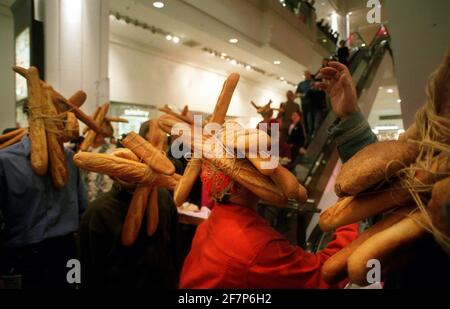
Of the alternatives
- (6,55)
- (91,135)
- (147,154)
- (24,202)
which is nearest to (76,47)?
(91,135)

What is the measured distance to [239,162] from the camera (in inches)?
30.4

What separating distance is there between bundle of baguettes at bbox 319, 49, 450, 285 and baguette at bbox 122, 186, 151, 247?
73 cm

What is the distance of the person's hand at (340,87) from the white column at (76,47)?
8.78ft

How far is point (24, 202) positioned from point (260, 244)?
121cm

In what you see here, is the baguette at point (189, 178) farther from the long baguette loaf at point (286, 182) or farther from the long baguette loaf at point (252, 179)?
the long baguette loaf at point (286, 182)

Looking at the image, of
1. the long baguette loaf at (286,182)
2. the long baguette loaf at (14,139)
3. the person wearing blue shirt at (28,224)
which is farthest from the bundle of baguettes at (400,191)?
the long baguette loaf at (14,139)

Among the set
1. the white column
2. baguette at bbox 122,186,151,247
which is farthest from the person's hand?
the white column

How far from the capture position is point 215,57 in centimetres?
541

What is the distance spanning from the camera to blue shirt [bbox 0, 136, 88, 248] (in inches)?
52.4

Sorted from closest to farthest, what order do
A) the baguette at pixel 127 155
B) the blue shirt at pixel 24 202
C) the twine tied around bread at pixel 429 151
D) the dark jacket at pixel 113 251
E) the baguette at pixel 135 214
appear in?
the twine tied around bread at pixel 429 151, the baguette at pixel 127 155, the baguette at pixel 135 214, the dark jacket at pixel 113 251, the blue shirt at pixel 24 202

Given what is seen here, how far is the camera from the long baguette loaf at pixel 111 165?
2.85ft

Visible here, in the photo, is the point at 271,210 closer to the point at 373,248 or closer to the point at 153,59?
the point at 373,248

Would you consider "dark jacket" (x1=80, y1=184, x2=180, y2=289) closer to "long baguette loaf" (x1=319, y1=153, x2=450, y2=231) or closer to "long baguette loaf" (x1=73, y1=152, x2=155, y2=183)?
"long baguette loaf" (x1=73, y1=152, x2=155, y2=183)

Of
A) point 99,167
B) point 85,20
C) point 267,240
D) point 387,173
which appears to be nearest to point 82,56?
point 85,20
